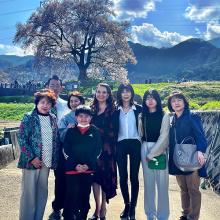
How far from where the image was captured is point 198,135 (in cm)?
538

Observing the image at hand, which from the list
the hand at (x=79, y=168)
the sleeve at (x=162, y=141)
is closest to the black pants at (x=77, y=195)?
the hand at (x=79, y=168)

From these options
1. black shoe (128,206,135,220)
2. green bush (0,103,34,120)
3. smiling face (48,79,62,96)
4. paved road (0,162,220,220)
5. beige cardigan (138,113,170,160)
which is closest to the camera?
beige cardigan (138,113,170,160)

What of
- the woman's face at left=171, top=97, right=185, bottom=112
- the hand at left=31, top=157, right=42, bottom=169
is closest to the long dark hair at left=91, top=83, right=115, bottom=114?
the woman's face at left=171, top=97, right=185, bottom=112

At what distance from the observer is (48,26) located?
42406 millimetres

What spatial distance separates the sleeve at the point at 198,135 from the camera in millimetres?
5328

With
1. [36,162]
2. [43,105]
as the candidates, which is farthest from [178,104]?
[36,162]

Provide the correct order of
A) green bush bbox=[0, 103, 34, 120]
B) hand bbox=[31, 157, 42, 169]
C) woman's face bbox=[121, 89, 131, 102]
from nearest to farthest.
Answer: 1. hand bbox=[31, 157, 42, 169]
2. woman's face bbox=[121, 89, 131, 102]
3. green bush bbox=[0, 103, 34, 120]

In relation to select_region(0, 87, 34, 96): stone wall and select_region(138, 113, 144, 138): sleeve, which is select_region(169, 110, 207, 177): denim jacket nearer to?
select_region(138, 113, 144, 138): sleeve

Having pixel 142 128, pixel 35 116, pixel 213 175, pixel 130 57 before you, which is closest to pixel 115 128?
pixel 142 128

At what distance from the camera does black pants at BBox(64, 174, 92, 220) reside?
5.21 meters

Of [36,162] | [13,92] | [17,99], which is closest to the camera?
[36,162]

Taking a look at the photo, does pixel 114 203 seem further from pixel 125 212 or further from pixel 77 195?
pixel 77 195

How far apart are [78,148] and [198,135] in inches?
64.0

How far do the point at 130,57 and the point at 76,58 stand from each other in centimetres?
586
